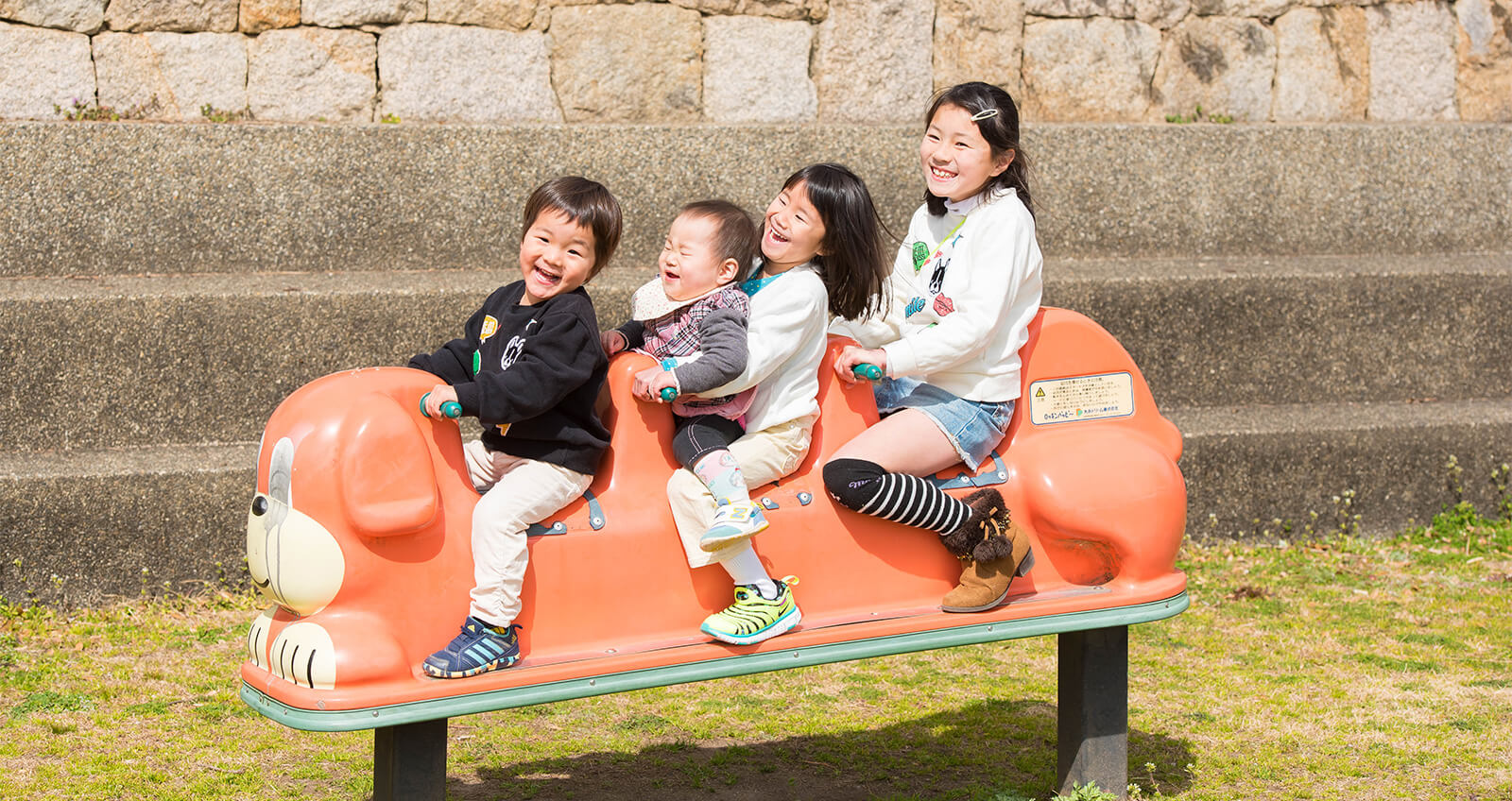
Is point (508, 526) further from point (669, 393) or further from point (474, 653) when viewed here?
point (669, 393)

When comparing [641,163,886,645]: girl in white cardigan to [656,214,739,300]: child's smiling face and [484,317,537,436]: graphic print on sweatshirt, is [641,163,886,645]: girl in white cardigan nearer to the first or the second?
[656,214,739,300]: child's smiling face

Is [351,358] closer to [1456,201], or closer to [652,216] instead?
[652,216]

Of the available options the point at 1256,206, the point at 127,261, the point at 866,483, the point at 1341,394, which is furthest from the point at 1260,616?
the point at 127,261

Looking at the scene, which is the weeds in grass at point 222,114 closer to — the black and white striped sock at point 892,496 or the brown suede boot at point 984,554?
the black and white striped sock at point 892,496

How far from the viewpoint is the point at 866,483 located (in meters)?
3.18

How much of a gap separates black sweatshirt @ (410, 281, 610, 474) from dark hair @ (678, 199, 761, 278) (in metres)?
0.32

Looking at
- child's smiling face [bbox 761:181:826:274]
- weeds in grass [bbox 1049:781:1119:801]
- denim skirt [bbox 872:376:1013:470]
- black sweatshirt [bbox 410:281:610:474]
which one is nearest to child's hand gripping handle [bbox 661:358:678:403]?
black sweatshirt [bbox 410:281:610:474]

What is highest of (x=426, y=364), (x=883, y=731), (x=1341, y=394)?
(x=426, y=364)

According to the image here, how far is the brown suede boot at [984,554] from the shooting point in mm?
3254

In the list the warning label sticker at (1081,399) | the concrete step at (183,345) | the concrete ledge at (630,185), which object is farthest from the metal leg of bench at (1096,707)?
the concrete ledge at (630,185)

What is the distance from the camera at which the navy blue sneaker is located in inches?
110

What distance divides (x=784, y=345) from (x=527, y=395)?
2.02ft

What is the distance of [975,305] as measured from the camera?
3.36 metres

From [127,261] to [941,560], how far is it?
3713 mm
